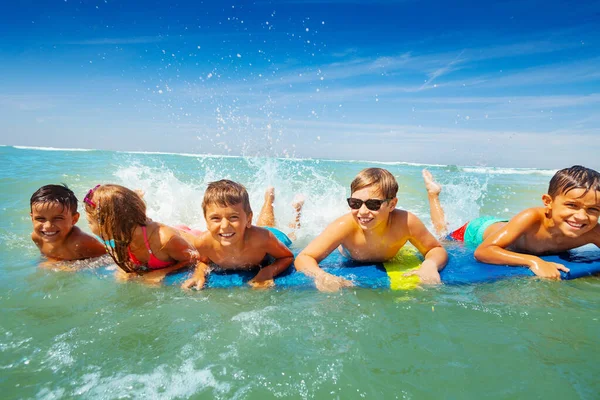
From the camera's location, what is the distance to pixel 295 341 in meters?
2.23

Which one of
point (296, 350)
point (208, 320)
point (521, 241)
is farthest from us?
point (521, 241)

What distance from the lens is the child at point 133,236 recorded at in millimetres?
3480

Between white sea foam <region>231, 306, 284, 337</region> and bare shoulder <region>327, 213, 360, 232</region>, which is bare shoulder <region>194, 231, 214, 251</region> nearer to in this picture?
white sea foam <region>231, 306, 284, 337</region>

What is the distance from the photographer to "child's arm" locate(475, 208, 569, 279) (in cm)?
347

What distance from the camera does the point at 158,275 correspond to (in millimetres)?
3582

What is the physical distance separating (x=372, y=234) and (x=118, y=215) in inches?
95.5

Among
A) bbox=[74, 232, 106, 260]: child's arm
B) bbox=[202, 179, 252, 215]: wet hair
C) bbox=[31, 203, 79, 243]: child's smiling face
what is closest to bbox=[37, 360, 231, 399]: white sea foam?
bbox=[202, 179, 252, 215]: wet hair

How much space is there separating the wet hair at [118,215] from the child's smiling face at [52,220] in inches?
22.5

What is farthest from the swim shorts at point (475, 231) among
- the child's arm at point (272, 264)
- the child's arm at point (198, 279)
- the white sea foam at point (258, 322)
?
the child's arm at point (198, 279)

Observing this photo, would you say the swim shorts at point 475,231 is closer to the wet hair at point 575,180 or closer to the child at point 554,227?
the child at point 554,227

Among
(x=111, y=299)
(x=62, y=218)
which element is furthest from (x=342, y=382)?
(x=62, y=218)

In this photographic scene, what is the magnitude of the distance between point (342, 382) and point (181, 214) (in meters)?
6.34

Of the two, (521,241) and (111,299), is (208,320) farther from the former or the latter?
(521,241)

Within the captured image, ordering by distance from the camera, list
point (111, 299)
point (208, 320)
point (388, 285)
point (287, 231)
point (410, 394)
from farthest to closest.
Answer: point (287, 231), point (388, 285), point (111, 299), point (208, 320), point (410, 394)
